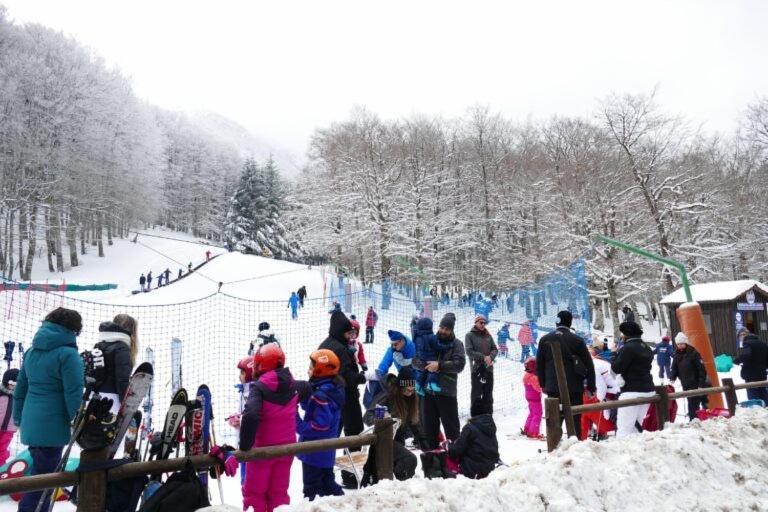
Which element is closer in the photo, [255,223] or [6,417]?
[6,417]

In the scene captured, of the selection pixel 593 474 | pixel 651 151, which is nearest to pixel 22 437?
pixel 593 474

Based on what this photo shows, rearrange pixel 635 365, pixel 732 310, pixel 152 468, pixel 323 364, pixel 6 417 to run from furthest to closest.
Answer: pixel 732 310 → pixel 635 365 → pixel 6 417 → pixel 323 364 → pixel 152 468

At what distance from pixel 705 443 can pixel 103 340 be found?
18.7 ft

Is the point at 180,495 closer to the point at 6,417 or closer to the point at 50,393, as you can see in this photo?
the point at 50,393

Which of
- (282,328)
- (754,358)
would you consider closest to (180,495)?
(754,358)

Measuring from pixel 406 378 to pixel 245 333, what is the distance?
12.5m

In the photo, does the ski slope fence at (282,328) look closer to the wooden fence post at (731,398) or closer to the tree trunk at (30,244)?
the wooden fence post at (731,398)

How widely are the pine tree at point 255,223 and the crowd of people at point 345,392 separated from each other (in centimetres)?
4892

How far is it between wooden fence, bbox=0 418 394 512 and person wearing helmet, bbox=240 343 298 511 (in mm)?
681

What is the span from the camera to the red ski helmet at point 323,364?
4.54 metres

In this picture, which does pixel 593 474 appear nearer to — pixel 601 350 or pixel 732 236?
pixel 601 350

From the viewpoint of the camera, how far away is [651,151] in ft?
85.3

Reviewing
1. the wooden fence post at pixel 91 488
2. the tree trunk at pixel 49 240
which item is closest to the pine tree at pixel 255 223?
the tree trunk at pixel 49 240

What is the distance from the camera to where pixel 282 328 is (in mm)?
19453
